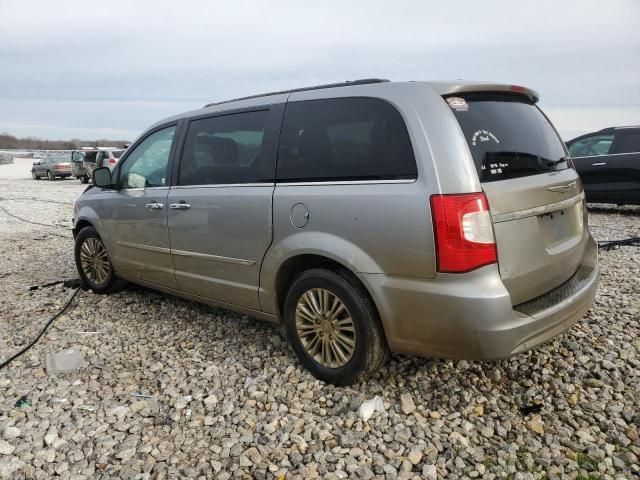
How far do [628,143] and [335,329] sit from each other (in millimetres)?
8591

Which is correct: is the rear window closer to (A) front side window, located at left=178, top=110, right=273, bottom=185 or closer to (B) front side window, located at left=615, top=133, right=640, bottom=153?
(A) front side window, located at left=178, top=110, right=273, bottom=185

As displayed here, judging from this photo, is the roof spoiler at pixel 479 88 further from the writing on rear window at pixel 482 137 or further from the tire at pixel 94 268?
the tire at pixel 94 268

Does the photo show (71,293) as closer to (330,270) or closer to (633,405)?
(330,270)

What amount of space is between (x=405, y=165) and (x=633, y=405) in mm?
1850

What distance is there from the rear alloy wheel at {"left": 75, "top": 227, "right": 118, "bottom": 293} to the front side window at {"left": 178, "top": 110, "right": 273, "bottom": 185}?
5.34 feet

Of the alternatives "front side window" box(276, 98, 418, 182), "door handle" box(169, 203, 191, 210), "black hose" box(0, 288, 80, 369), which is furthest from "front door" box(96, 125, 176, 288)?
"front side window" box(276, 98, 418, 182)

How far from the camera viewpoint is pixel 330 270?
2.98 metres

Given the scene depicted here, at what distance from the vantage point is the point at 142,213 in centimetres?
427

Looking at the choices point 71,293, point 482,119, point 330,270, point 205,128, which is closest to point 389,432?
point 330,270

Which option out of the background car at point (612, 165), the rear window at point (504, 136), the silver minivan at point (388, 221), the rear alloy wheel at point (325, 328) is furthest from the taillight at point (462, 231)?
the background car at point (612, 165)

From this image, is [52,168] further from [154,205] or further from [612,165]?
[612,165]

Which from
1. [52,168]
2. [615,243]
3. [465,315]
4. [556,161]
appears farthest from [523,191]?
[52,168]

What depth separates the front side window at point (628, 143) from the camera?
9.08 m

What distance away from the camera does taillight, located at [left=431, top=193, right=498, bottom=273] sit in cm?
243
